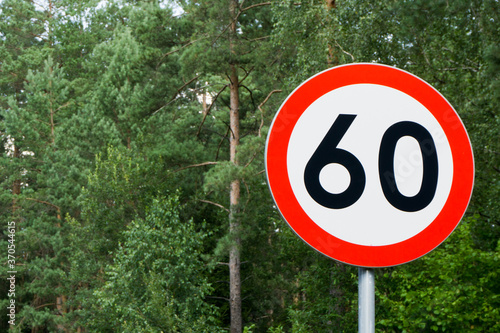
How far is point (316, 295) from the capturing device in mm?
14344

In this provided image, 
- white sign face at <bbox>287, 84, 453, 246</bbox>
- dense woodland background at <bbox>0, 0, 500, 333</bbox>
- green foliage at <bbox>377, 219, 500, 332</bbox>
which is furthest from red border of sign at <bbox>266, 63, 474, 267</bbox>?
green foliage at <bbox>377, 219, 500, 332</bbox>

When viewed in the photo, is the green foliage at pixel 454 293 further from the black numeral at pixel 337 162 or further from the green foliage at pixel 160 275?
the black numeral at pixel 337 162

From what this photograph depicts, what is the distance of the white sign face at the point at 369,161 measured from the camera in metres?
1.53

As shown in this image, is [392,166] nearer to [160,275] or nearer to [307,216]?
[307,216]

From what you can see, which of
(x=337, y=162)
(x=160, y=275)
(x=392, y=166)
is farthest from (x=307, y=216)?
(x=160, y=275)

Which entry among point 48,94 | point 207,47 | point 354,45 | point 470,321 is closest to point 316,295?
point 470,321

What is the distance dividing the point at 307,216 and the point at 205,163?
58.1ft

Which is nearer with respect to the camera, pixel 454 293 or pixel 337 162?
pixel 337 162

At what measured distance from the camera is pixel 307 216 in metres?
1.54

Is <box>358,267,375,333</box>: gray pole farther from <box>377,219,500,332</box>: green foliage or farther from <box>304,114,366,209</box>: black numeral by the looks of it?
<box>377,219,500,332</box>: green foliage

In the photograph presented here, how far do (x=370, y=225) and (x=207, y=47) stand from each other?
15.5 meters

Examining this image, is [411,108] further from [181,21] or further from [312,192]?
[181,21]

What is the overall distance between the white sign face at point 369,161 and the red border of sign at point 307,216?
2 cm

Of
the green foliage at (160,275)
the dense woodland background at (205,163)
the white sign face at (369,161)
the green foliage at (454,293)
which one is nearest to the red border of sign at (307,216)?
the white sign face at (369,161)
